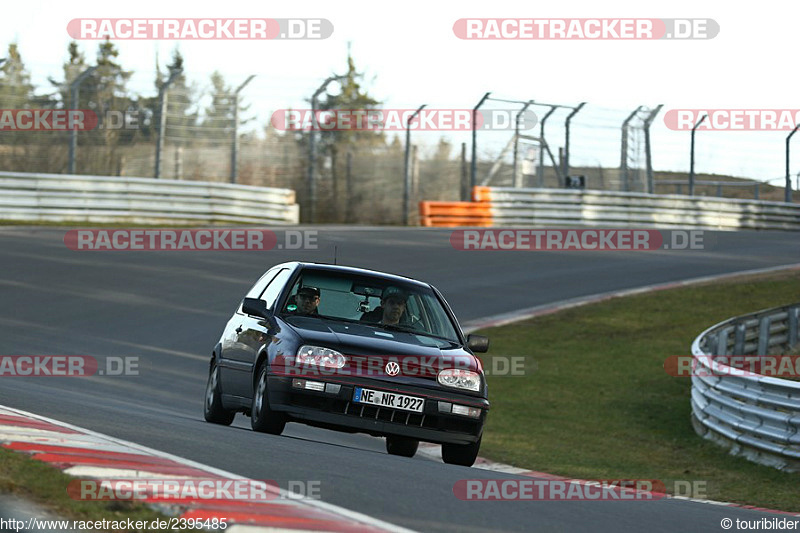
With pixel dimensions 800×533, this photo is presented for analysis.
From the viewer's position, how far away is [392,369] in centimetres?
846

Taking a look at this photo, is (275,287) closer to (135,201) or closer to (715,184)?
(135,201)

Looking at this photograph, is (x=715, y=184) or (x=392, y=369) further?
(x=715, y=184)

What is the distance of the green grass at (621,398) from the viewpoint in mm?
11211

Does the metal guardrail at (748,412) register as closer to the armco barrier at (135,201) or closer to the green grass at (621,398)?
the green grass at (621,398)

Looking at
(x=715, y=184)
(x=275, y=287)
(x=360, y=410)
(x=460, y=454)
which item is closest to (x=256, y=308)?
(x=275, y=287)

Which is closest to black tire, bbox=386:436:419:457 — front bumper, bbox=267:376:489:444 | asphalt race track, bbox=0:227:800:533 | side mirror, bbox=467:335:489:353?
asphalt race track, bbox=0:227:800:533

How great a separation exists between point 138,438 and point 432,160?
26.3 m

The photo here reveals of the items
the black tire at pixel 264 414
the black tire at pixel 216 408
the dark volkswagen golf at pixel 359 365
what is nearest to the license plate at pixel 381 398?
the dark volkswagen golf at pixel 359 365

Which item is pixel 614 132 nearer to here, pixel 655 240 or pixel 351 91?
pixel 655 240

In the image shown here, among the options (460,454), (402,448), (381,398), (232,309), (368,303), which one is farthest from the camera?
(232,309)

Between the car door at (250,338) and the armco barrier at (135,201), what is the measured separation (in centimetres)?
1721

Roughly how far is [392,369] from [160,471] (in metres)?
2.64

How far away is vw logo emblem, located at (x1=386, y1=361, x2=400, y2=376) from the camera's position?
27.7 ft

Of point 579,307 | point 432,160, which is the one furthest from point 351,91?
point 579,307
